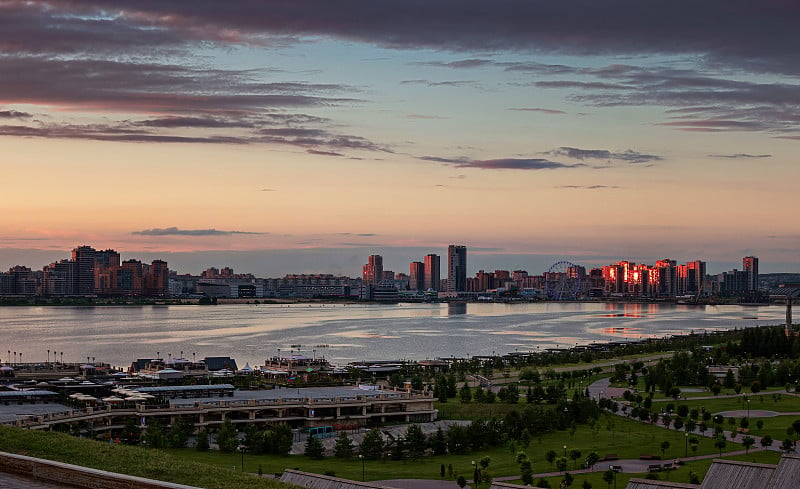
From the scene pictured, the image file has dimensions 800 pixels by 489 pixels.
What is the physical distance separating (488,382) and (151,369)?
38.9ft

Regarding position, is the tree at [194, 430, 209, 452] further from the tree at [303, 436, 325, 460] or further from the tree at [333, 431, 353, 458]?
the tree at [333, 431, 353, 458]

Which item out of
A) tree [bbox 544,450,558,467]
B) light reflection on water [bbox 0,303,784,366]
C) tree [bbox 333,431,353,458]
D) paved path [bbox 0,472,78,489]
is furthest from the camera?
light reflection on water [bbox 0,303,784,366]

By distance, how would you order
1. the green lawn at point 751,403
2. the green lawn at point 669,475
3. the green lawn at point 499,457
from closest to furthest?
the green lawn at point 669,475 → the green lawn at point 499,457 → the green lawn at point 751,403

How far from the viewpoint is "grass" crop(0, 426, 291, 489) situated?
731cm

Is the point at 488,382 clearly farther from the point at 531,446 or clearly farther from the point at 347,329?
the point at 347,329

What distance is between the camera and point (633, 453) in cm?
1920

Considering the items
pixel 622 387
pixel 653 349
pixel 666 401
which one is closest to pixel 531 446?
pixel 666 401

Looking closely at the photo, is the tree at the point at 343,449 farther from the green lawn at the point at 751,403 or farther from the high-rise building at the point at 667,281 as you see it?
the high-rise building at the point at 667,281

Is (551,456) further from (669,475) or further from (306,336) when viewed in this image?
(306,336)

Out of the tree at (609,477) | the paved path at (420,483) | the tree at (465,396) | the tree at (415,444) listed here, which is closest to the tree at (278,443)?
the tree at (415,444)

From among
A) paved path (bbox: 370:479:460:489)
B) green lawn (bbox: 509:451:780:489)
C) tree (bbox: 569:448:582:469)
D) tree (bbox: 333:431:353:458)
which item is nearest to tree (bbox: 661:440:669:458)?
green lawn (bbox: 509:451:780:489)

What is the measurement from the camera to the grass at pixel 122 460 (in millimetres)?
7312

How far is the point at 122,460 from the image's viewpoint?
8008 millimetres

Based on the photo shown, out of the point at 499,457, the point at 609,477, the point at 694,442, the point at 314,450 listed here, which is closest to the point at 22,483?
the point at 609,477
